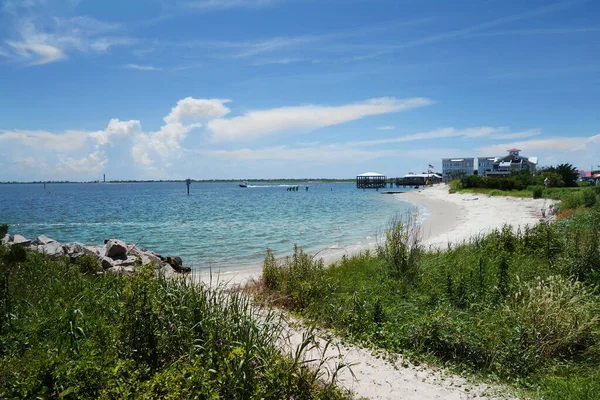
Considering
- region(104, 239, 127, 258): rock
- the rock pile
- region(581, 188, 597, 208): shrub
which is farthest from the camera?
region(581, 188, 597, 208): shrub

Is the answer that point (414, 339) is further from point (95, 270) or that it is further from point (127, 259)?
point (127, 259)

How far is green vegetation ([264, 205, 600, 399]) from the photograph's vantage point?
16.8 ft

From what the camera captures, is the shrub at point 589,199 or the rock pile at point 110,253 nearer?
the rock pile at point 110,253

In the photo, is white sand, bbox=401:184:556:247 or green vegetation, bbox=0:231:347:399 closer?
green vegetation, bbox=0:231:347:399

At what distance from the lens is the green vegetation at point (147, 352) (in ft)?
10.8

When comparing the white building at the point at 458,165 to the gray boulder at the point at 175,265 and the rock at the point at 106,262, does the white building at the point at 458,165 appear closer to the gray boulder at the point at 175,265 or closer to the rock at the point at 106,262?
the gray boulder at the point at 175,265

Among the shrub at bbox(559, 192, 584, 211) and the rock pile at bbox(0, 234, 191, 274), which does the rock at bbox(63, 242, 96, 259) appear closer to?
the rock pile at bbox(0, 234, 191, 274)

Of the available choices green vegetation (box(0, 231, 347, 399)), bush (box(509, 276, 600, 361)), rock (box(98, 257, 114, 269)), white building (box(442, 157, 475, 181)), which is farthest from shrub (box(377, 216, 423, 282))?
white building (box(442, 157, 475, 181))

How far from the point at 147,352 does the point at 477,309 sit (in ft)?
17.0

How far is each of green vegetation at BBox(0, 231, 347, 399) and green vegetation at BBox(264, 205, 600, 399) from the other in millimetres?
1804

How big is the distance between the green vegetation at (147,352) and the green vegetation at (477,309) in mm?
1804

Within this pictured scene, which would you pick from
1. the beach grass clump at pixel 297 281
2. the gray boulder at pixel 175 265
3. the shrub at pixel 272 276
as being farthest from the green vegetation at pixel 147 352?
the gray boulder at pixel 175 265

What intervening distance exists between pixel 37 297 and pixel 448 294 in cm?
699

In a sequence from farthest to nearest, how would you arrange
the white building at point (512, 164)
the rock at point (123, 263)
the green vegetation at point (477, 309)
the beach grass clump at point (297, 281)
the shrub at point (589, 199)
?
the white building at point (512, 164)
the shrub at point (589, 199)
the rock at point (123, 263)
the beach grass clump at point (297, 281)
the green vegetation at point (477, 309)
